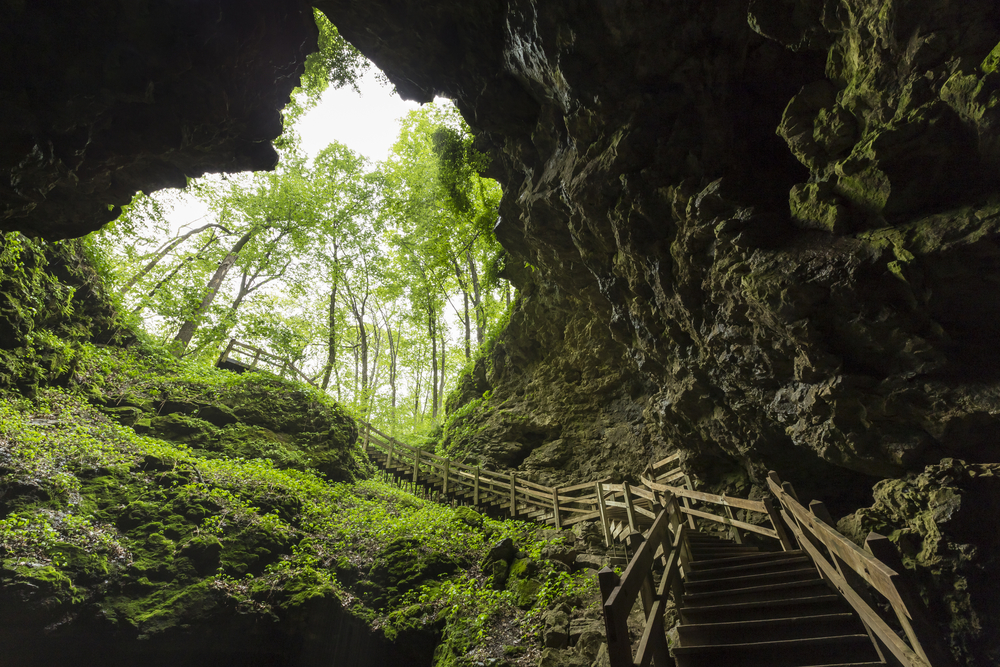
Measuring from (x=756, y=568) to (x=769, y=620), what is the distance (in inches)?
68.2

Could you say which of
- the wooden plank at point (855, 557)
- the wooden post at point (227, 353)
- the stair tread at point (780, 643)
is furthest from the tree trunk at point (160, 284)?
the wooden plank at point (855, 557)

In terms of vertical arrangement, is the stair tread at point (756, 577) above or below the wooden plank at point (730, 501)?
below

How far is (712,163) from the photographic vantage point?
6648mm

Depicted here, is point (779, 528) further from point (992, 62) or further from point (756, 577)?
point (992, 62)

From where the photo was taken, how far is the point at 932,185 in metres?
4.62

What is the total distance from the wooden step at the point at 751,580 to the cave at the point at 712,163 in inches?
48.1

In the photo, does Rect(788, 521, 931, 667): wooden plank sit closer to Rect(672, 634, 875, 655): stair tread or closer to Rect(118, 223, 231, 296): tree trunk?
Rect(672, 634, 875, 655): stair tread

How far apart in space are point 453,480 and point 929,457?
10.4 metres

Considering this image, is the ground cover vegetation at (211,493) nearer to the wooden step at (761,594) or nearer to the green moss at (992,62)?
the wooden step at (761,594)

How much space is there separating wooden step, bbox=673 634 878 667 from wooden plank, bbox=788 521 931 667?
0.26 m

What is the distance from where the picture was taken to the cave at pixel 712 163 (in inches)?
175

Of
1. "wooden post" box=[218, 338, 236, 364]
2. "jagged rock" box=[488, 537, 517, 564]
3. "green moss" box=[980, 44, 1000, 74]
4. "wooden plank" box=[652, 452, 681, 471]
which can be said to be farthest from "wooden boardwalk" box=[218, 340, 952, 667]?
"wooden post" box=[218, 338, 236, 364]

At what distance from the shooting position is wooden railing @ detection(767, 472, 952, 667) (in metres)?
2.35

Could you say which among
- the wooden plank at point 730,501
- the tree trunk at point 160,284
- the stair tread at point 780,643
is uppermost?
the tree trunk at point 160,284
